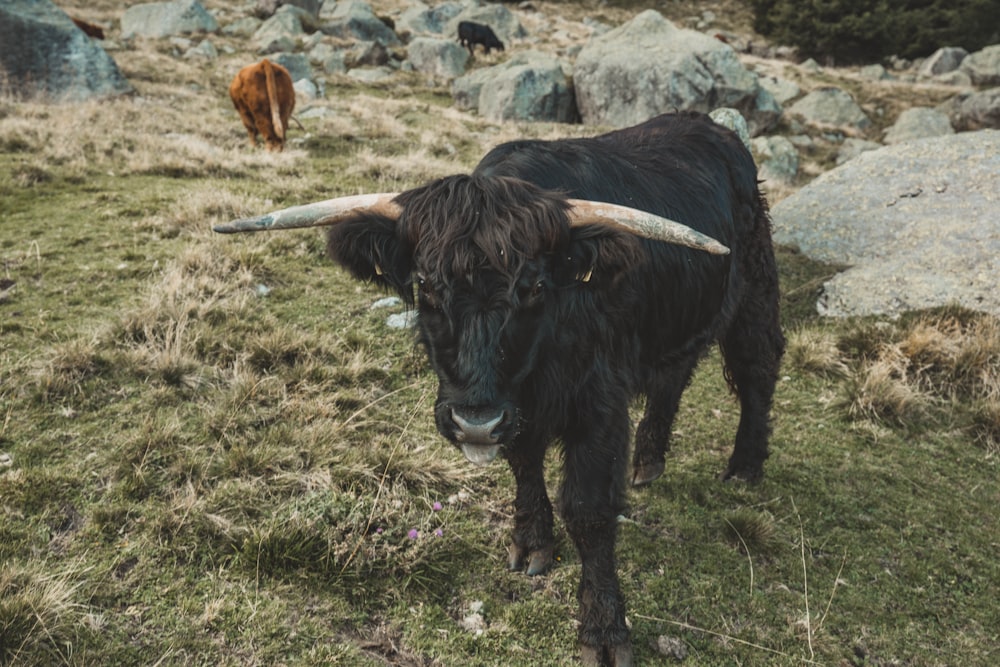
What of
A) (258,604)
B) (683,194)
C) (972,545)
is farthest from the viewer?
(972,545)

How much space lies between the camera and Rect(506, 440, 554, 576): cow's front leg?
3240 millimetres

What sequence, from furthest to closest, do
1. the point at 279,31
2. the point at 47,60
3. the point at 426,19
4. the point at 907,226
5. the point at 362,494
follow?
the point at 426,19 → the point at 279,31 → the point at 47,60 → the point at 907,226 → the point at 362,494

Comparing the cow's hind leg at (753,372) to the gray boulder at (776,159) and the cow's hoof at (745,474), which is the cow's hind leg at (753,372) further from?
the gray boulder at (776,159)

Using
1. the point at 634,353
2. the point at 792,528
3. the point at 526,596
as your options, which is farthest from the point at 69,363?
the point at 792,528

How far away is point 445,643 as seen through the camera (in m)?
2.76

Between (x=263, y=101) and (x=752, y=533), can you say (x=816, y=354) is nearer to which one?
(x=752, y=533)

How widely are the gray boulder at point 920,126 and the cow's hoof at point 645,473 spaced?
20659 mm

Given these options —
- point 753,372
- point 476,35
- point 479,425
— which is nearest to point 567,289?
point 479,425

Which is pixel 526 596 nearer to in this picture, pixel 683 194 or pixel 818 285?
pixel 683 194

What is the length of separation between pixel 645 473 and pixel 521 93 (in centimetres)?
1570

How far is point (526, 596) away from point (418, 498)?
2.56ft

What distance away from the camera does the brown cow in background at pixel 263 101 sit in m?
11.2

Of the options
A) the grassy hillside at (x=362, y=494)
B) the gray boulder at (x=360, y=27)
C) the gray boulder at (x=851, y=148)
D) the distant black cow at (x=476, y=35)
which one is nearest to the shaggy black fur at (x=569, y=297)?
the grassy hillside at (x=362, y=494)

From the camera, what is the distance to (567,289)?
2.59 meters
